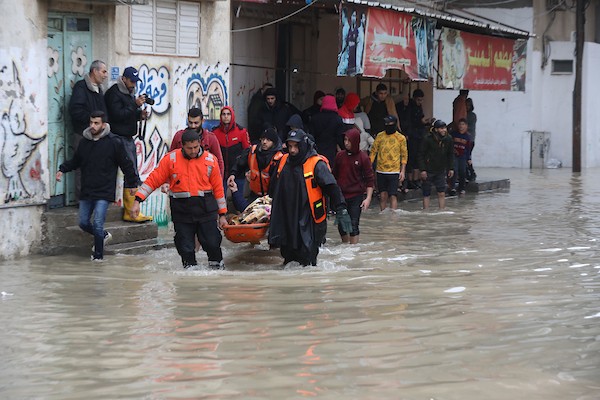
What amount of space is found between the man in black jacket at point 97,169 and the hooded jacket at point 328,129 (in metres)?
6.11

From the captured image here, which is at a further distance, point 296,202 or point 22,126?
point 22,126

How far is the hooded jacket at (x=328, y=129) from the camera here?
60.8 feet

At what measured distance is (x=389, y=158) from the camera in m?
18.3

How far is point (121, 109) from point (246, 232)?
2588mm

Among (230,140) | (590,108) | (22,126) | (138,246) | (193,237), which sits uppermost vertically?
(590,108)

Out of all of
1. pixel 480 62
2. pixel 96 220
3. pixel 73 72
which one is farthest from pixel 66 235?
pixel 480 62

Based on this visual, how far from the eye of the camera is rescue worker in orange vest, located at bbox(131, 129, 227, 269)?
11805 millimetres

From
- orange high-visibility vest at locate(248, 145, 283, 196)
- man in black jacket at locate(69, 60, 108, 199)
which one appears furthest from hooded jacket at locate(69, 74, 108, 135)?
orange high-visibility vest at locate(248, 145, 283, 196)

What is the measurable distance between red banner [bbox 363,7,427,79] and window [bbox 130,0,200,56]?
9.61ft

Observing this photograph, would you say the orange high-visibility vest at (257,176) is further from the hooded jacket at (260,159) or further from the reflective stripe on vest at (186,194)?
the reflective stripe on vest at (186,194)

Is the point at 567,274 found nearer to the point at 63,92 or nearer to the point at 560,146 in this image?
the point at 63,92

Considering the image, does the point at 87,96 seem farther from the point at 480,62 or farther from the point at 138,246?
the point at 480,62

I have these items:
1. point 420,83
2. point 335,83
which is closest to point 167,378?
point 335,83

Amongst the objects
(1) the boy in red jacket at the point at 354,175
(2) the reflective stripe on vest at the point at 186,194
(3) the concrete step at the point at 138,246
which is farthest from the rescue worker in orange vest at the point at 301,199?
(1) the boy in red jacket at the point at 354,175
